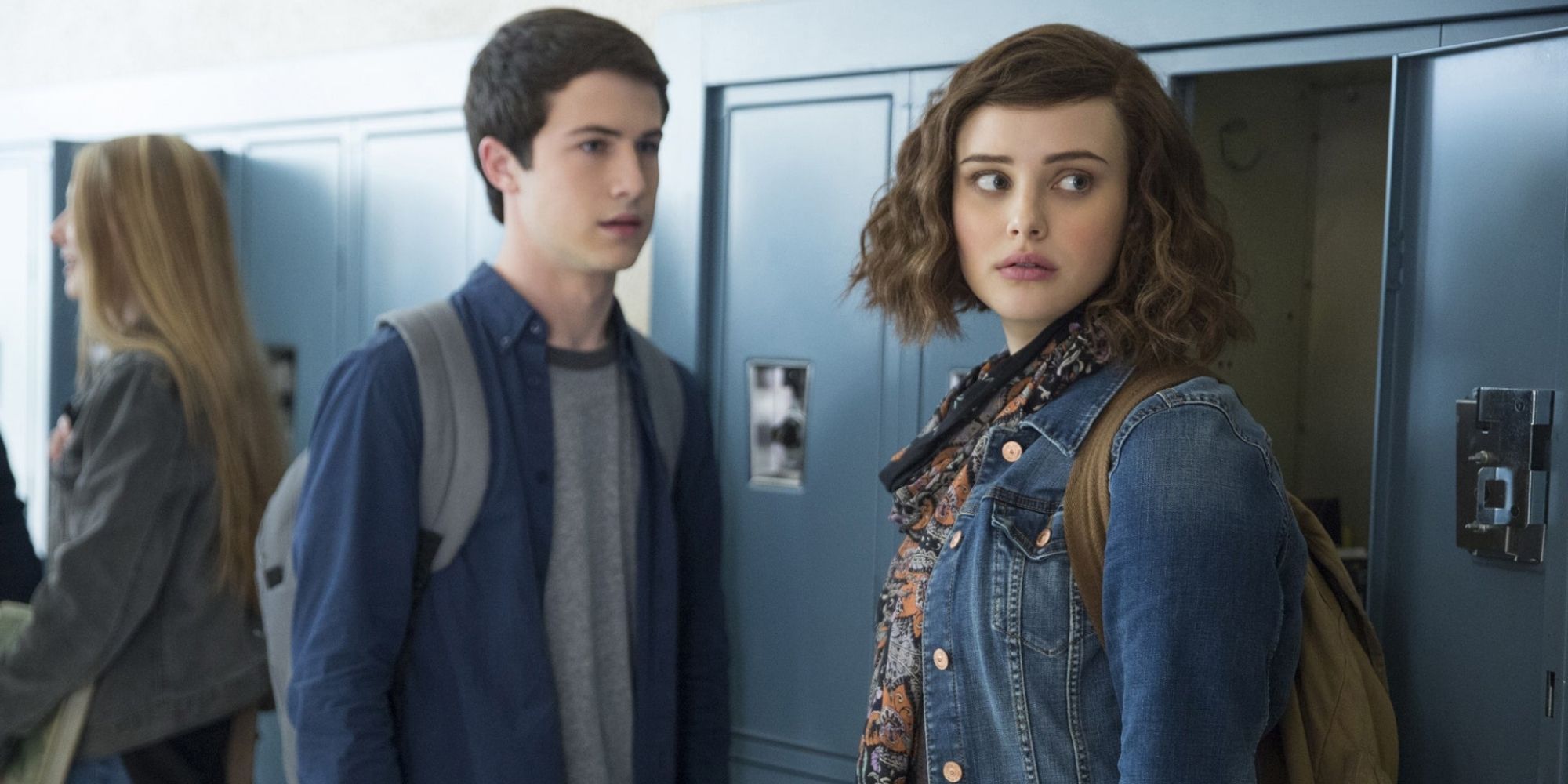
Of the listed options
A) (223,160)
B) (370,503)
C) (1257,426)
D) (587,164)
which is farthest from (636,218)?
(223,160)

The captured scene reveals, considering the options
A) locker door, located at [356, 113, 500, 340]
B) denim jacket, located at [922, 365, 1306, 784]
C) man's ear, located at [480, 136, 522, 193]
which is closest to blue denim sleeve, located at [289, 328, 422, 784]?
man's ear, located at [480, 136, 522, 193]

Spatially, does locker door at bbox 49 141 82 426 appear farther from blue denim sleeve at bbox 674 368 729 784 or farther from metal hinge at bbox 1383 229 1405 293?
metal hinge at bbox 1383 229 1405 293

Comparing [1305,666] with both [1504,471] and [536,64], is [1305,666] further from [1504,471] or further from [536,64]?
[536,64]

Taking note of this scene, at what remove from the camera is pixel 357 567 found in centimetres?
174

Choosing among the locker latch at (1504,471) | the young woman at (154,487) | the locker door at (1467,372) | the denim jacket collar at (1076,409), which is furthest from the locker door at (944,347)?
the young woman at (154,487)

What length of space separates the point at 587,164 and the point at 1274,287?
198 cm

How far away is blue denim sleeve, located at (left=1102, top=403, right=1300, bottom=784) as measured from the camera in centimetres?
119

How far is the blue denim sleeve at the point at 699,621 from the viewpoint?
213 centimetres

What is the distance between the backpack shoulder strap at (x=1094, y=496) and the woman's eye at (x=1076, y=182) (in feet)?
0.76

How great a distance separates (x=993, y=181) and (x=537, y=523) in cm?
80

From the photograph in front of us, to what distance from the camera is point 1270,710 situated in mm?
1358

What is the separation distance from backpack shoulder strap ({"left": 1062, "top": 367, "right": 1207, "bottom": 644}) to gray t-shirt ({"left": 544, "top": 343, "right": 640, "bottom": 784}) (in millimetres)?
826

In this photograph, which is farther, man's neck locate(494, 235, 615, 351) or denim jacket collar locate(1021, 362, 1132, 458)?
man's neck locate(494, 235, 615, 351)

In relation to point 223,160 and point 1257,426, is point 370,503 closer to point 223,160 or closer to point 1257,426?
point 1257,426
